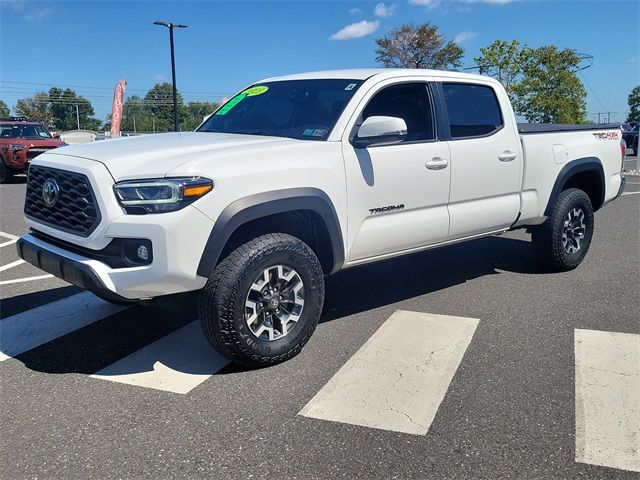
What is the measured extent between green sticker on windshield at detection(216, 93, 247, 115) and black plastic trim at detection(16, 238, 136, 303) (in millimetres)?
2065

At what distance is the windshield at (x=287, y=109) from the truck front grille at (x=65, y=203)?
58.8 inches

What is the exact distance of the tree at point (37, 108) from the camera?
90.3 m

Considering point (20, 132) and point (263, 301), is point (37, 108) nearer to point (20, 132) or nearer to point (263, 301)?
point (20, 132)

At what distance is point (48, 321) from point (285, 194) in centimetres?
234

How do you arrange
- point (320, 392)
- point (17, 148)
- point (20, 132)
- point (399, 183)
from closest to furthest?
point (320, 392) < point (399, 183) < point (17, 148) < point (20, 132)

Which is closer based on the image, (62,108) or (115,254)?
(115,254)

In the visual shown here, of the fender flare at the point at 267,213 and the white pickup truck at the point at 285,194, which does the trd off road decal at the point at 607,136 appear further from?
the fender flare at the point at 267,213

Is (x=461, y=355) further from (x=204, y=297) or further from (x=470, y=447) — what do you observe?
(x=204, y=297)

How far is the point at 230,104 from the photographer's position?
17.2 ft

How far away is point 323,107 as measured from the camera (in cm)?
445

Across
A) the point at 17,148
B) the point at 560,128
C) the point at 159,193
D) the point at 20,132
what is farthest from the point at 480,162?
the point at 20,132

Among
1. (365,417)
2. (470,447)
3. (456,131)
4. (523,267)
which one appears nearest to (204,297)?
(365,417)

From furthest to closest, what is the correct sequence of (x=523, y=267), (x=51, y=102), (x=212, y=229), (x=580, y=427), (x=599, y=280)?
(x=51, y=102), (x=523, y=267), (x=599, y=280), (x=212, y=229), (x=580, y=427)

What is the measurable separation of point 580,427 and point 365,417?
3.66 feet
